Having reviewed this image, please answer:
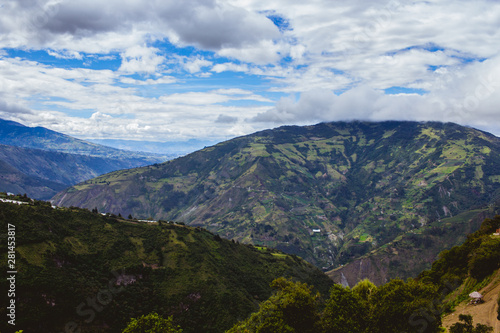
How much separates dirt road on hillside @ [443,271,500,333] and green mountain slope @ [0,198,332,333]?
3523 inches

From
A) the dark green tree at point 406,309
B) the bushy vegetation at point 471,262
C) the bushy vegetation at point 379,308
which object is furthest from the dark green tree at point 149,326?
the bushy vegetation at point 471,262

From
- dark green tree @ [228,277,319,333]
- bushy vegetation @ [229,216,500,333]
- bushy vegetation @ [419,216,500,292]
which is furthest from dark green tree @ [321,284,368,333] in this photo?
bushy vegetation @ [419,216,500,292]

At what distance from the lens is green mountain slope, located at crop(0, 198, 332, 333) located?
3825 inches

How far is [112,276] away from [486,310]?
125 meters

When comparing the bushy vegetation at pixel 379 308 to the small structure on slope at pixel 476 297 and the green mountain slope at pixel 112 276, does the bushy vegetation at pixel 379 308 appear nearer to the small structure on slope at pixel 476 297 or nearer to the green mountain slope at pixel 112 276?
the small structure on slope at pixel 476 297

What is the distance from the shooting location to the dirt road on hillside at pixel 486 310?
60.0 meters

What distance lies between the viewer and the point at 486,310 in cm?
6328

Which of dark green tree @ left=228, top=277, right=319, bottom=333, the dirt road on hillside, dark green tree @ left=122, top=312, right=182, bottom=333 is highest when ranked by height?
dark green tree @ left=122, top=312, right=182, bottom=333

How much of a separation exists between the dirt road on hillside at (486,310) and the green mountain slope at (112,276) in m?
89.5

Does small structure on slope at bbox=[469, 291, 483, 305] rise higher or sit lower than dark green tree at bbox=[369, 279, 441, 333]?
lower

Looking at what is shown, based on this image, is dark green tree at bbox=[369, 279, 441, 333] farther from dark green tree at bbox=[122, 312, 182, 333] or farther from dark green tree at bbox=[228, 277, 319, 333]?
dark green tree at bbox=[122, 312, 182, 333]

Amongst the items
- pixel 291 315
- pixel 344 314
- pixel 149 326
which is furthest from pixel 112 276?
pixel 344 314

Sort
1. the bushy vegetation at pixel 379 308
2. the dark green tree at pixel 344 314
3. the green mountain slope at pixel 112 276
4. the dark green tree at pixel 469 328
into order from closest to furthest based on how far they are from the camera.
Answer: the dark green tree at pixel 469 328, the bushy vegetation at pixel 379 308, the dark green tree at pixel 344 314, the green mountain slope at pixel 112 276

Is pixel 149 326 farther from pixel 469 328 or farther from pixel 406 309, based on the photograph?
pixel 469 328
